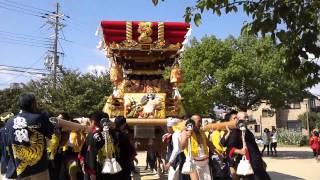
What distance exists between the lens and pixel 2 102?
46.1 metres

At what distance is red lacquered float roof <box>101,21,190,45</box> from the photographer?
13562 mm

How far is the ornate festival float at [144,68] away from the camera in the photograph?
41.9 ft

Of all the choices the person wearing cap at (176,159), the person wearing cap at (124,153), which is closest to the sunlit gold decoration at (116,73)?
the person wearing cap at (176,159)

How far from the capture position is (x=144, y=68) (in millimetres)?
14875

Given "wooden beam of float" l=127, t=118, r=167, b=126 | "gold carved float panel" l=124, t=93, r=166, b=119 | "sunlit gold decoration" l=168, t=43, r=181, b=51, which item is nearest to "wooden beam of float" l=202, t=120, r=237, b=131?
"wooden beam of float" l=127, t=118, r=167, b=126

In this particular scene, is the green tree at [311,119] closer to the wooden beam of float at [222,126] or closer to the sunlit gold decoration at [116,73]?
the sunlit gold decoration at [116,73]

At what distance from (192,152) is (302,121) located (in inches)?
2265

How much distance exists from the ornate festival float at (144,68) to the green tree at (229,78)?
43.0ft

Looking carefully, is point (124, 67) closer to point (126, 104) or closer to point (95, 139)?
point (126, 104)

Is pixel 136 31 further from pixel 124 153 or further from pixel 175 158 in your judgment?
pixel 124 153

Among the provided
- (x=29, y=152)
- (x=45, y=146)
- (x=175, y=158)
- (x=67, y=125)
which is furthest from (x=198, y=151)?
(x=29, y=152)

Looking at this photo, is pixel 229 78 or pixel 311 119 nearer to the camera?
pixel 229 78

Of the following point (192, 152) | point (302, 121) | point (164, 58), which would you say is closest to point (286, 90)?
point (164, 58)

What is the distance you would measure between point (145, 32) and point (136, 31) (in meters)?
0.35
